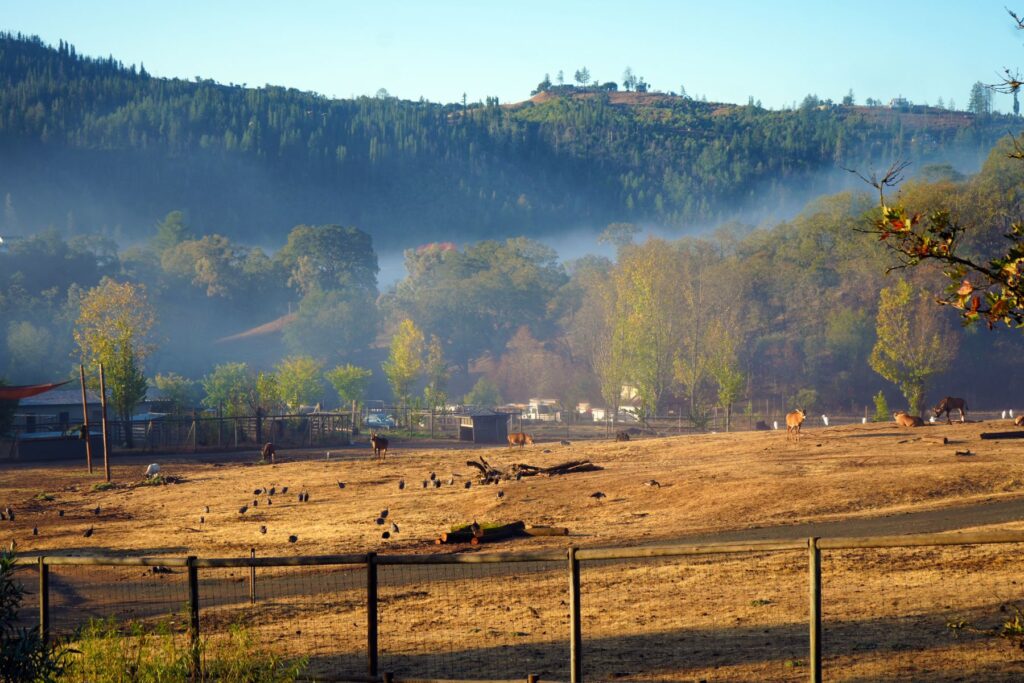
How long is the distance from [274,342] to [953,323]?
315ft

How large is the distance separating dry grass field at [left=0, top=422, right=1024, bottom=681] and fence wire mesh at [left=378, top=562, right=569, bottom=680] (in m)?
0.06

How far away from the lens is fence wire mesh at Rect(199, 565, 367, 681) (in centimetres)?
1374

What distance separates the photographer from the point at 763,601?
1573cm

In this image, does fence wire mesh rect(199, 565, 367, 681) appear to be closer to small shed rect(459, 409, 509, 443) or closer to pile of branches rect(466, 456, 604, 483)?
pile of branches rect(466, 456, 604, 483)

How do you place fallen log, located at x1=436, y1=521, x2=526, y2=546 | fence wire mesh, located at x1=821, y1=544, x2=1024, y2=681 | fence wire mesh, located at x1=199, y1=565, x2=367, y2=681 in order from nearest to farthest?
fence wire mesh, located at x1=821, y1=544, x2=1024, y2=681 < fence wire mesh, located at x1=199, y1=565, x2=367, y2=681 < fallen log, located at x1=436, y1=521, x2=526, y2=546

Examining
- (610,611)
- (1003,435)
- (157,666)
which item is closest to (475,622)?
(610,611)

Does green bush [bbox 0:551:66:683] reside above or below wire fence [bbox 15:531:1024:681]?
above

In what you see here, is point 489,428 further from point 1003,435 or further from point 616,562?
point 616,562

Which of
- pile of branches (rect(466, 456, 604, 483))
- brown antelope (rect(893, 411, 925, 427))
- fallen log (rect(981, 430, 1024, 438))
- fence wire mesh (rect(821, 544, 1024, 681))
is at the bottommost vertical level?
pile of branches (rect(466, 456, 604, 483))

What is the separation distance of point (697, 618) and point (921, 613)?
291 centimetres

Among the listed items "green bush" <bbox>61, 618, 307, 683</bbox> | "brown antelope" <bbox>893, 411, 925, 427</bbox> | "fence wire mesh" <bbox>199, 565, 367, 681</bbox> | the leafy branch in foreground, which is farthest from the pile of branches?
the leafy branch in foreground

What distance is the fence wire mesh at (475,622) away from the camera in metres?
13.1

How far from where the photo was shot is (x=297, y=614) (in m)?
17.2

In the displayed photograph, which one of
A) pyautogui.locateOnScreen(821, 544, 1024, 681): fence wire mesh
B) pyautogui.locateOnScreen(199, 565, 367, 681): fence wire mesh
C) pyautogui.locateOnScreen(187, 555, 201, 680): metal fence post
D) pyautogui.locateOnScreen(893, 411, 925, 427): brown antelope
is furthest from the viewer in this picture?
pyautogui.locateOnScreen(893, 411, 925, 427): brown antelope
